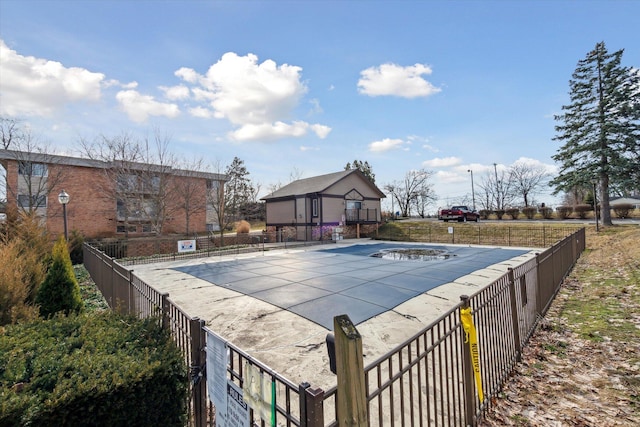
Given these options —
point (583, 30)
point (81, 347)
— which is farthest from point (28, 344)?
point (583, 30)

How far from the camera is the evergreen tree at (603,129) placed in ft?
66.7

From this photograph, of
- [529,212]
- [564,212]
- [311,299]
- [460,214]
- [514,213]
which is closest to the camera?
[311,299]

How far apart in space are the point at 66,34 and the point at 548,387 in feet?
43.4

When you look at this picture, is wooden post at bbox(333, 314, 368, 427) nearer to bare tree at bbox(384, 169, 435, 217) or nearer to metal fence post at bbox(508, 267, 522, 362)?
metal fence post at bbox(508, 267, 522, 362)

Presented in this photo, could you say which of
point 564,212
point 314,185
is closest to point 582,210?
point 564,212

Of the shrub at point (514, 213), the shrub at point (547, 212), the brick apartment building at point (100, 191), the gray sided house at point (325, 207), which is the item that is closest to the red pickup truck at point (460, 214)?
the shrub at point (514, 213)

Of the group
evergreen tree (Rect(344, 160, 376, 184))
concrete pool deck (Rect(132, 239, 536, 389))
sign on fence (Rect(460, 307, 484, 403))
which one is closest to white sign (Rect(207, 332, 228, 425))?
concrete pool deck (Rect(132, 239, 536, 389))

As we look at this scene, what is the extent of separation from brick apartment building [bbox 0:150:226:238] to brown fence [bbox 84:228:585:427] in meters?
18.3

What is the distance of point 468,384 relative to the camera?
2.85 meters

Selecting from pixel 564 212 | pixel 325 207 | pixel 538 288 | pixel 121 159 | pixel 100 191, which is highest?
pixel 121 159

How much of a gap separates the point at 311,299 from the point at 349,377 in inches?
232

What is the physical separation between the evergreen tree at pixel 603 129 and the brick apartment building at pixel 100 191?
29.8m

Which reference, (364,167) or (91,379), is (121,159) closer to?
Answer: (91,379)

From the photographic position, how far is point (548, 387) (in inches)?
140
